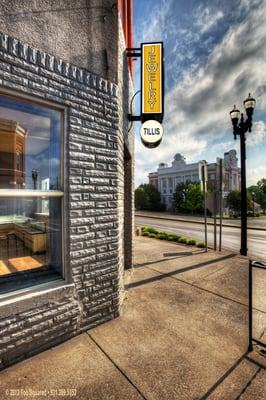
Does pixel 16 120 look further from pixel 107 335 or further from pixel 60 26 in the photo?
pixel 107 335

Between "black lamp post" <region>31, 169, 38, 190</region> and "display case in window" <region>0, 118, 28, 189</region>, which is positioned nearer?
"display case in window" <region>0, 118, 28, 189</region>

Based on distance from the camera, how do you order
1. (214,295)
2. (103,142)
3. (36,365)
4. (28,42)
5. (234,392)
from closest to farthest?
(234,392) → (36,365) → (28,42) → (103,142) → (214,295)

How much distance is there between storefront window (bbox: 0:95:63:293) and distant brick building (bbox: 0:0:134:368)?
0.01 m

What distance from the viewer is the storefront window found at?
3.07 metres

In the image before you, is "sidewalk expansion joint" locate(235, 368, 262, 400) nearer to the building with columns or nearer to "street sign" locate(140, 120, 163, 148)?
"street sign" locate(140, 120, 163, 148)

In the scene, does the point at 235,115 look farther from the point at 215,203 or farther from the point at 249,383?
the point at 249,383

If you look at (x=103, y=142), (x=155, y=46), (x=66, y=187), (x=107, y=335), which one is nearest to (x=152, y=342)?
(x=107, y=335)

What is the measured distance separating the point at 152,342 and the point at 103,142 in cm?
305

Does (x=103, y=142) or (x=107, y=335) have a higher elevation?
(x=103, y=142)

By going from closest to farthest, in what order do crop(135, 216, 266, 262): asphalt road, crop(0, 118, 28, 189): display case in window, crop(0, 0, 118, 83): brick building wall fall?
crop(0, 0, 118, 83): brick building wall → crop(0, 118, 28, 189): display case in window → crop(135, 216, 266, 262): asphalt road

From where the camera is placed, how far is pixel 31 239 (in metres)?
3.45

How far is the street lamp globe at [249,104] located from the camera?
8977 mm

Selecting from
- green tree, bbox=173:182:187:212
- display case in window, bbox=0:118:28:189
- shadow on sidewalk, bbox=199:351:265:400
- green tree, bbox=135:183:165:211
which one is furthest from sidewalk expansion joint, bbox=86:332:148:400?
green tree, bbox=135:183:165:211

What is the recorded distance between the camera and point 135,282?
536 centimetres
